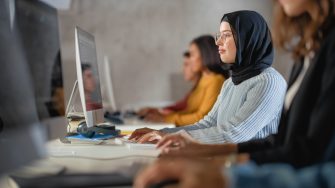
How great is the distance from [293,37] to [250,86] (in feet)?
1.43

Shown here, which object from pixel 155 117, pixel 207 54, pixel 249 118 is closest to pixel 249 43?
pixel 249 118

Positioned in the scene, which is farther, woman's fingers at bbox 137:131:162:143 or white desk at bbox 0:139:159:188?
woman's fingers at bbox 137:131:162:143

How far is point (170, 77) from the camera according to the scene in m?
1.96

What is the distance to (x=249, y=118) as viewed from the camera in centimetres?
108

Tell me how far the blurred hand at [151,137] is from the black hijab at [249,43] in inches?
10.7

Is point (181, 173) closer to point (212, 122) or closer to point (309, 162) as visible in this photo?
point (309, 162)

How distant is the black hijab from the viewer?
3.47 ft

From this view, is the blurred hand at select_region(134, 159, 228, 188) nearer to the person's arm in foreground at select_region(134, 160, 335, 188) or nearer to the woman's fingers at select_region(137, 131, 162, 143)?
the person's arm in foreground at select_region(134, 160, 335, 188)

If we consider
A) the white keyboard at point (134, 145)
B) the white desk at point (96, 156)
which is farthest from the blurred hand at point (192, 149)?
the white keyboard at point (134, 145)

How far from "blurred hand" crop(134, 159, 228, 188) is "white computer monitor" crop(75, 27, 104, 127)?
623 mm

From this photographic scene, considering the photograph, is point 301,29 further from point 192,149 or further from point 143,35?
point 143,35

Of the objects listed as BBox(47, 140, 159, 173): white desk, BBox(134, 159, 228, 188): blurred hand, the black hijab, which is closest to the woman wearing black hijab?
the black hijab

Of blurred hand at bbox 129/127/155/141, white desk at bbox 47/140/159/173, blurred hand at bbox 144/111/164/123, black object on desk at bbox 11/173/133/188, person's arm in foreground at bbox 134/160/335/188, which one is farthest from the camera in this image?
blurred hand at bbox 144/111/164/123

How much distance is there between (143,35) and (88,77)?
0.47 meters
